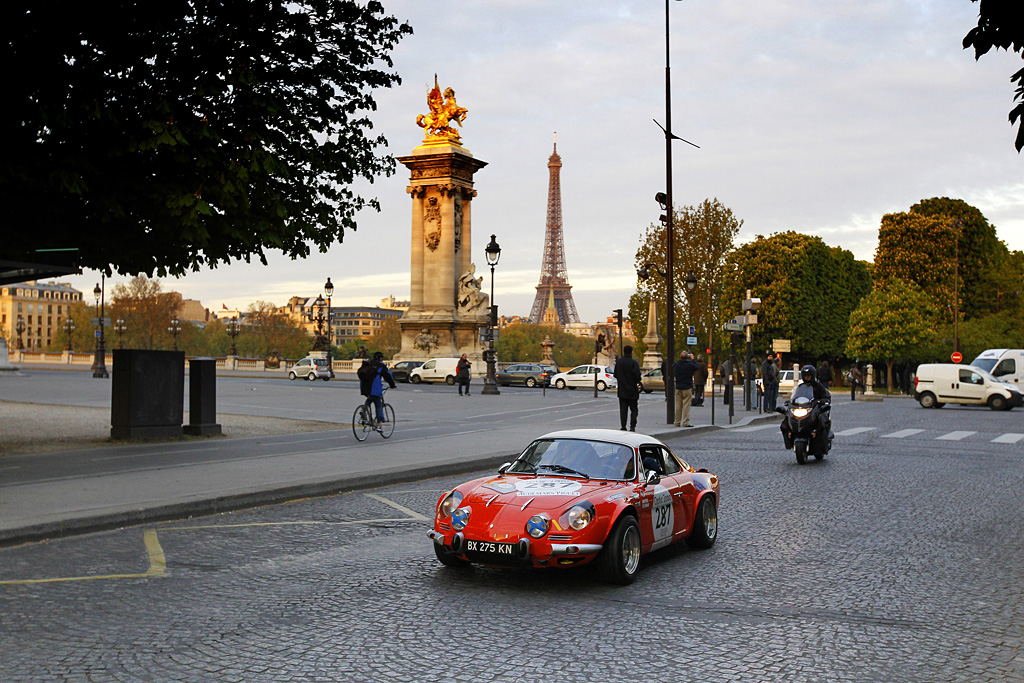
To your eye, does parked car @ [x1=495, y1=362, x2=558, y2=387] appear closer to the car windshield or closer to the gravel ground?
the gravel ground

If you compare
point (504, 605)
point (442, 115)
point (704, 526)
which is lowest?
point (504, 605)

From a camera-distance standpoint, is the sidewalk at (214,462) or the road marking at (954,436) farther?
the road marking at (954,436)

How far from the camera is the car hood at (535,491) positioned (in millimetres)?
7691

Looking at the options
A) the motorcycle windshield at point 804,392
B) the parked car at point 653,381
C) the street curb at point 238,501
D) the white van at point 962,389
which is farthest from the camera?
the parked car at point 653,381

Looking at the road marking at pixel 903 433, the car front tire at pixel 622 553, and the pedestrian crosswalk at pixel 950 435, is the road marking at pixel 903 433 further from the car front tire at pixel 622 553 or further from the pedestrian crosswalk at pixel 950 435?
the car front tire at pixel 622 553

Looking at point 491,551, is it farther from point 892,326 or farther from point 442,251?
point 892,326

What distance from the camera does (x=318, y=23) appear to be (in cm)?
1636

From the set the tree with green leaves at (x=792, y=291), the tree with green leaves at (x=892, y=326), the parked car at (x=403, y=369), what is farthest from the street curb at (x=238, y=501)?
the tree with green leaves at (x=792, y=291)

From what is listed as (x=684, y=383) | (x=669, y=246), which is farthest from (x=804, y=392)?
(x=669, y=246)

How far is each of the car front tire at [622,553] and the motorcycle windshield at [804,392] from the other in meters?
10.5

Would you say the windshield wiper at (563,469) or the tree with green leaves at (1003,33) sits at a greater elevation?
the tree with green leaves at (1003,33)

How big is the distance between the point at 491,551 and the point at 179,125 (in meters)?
9.32

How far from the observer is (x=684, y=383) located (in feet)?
81.4

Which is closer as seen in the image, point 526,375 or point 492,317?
point 492,317
